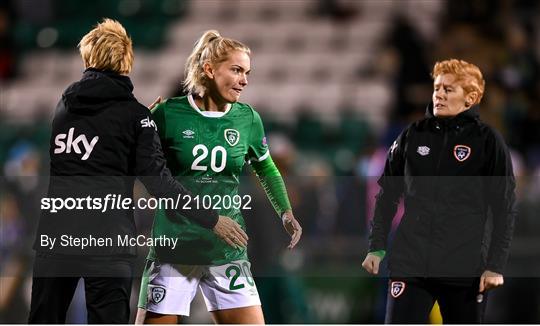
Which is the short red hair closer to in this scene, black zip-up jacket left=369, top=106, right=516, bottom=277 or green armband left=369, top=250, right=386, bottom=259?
black zip-up jacket left=369, top=106, right=516, bottom=277

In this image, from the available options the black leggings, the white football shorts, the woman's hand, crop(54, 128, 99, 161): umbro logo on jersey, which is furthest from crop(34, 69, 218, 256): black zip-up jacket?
the black leggings

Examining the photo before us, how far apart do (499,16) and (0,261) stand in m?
5.42

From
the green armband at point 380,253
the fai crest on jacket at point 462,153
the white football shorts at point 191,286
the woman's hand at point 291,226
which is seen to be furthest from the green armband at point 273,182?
the fai crest on jacket at point 462,153

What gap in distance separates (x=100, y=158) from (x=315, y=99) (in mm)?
7705

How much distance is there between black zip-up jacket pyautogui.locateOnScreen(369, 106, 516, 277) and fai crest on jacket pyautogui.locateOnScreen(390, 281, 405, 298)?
0.13ft

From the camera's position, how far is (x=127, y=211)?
4.84m

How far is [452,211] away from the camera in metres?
4.97

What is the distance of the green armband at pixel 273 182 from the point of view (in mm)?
5348

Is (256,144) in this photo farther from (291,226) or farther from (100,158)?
(100,158)

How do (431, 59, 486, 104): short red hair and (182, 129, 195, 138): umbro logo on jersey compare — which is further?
(182, 129, 195, 138): umbro logo on jersey

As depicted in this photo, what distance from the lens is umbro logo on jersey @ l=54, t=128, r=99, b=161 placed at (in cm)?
473

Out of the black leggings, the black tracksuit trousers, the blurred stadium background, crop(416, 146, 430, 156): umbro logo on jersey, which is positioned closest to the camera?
the black tracksuit trousers

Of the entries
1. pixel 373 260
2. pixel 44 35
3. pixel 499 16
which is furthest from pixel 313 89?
pixel 373 260

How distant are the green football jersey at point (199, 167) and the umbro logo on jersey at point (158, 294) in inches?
5.1
